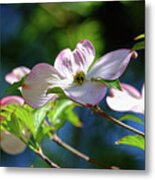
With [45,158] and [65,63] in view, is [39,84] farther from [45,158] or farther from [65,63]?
[45,158]

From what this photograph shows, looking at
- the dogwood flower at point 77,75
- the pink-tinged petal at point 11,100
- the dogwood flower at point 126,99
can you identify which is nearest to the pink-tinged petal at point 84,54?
the dogwood flower at point 77,75

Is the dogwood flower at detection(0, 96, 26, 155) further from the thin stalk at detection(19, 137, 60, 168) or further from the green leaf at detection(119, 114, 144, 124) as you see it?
the green leaf at detection(119, 114, 144, 124)

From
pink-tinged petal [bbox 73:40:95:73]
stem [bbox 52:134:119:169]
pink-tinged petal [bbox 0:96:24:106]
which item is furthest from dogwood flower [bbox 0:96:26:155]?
pink-tinged petal [bbox 73:40:95:73]

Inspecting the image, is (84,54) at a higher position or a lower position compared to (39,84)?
higher

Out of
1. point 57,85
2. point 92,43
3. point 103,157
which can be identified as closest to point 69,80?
point 57,85

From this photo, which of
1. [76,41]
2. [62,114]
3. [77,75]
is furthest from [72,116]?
[76,41]

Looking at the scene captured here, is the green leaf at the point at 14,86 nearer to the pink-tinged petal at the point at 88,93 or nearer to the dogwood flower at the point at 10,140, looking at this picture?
the dogwood flower at the point at 10,140

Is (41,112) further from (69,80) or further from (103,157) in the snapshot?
(103,157)
